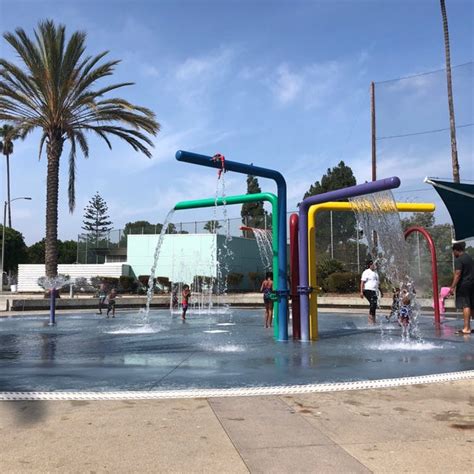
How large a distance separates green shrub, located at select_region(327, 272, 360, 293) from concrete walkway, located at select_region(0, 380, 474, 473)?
832 inches

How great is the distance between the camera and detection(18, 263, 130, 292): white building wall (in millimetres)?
38594

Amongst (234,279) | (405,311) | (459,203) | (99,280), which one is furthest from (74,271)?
(405,311)

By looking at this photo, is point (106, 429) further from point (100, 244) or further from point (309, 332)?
point (100, 244)

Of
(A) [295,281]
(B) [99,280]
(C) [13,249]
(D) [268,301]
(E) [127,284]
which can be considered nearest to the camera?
(A) [295,281]

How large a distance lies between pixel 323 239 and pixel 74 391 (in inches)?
947

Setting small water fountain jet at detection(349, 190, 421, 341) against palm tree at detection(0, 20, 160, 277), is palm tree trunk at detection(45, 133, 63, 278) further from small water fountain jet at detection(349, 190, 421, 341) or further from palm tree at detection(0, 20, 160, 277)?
small water fountain jet at detection(349, 190, 421, 341)

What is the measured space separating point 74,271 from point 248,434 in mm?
39277

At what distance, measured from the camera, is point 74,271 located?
135ft

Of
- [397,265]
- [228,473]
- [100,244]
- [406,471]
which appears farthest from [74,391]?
[100,244]

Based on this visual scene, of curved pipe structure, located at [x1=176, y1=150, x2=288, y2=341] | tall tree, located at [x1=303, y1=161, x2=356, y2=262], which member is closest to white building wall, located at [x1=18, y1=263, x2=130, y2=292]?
tall tree, located at [x1=303, y1=161, x2=356, y2=262]

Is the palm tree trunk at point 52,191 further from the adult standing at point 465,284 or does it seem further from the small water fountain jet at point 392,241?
the adult standing at point 465,284

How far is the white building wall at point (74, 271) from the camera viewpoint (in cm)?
3859

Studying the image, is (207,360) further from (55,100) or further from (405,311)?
(55,100)

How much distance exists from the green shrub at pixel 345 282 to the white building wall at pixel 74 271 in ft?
59.1
